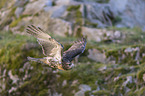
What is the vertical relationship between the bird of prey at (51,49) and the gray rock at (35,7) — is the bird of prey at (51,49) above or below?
above

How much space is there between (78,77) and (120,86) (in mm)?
1137

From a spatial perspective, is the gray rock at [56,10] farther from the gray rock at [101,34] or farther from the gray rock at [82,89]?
the gray rock at [82,89]

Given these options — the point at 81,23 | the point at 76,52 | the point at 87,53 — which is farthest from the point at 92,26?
the point at 76,52

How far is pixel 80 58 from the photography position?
5.28m

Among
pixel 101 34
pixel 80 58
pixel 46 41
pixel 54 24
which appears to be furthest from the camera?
pixel 54 24

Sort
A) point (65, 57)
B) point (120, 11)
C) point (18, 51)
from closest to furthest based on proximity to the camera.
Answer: point (65, 57), point (18, 51), point (120, 11)

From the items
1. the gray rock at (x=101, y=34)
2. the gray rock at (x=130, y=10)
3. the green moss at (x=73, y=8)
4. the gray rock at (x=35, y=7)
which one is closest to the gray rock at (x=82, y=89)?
the gray rock at (x=101, y=34)

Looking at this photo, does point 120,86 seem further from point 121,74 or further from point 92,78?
point 92,78

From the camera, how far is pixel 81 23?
6836 mm

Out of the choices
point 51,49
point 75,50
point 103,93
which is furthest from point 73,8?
point 51,49

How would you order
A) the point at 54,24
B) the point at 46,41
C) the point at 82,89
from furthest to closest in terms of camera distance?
the point at 54,24 < the point at 82,89 < the point at 46,41

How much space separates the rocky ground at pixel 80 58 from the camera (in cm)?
453

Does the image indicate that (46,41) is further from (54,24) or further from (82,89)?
(54,24)

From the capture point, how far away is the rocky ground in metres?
4.53
